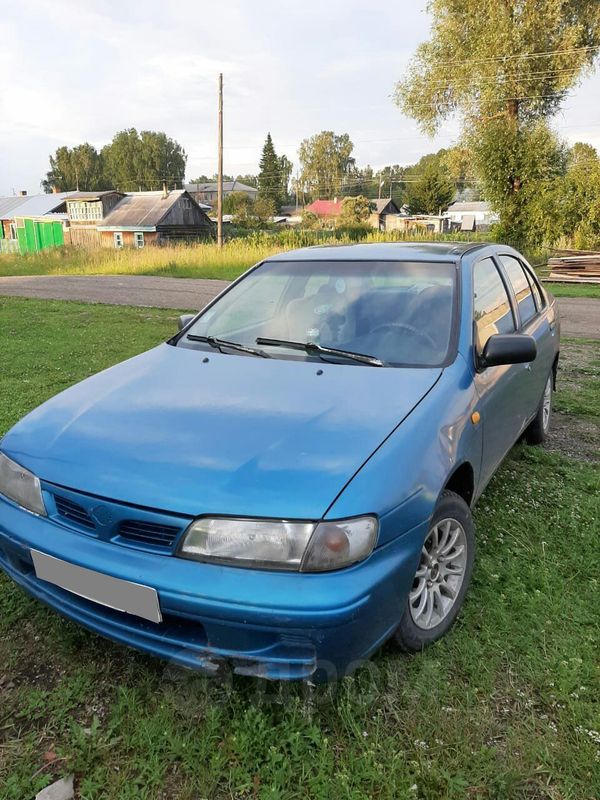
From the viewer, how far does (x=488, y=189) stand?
21641 mm

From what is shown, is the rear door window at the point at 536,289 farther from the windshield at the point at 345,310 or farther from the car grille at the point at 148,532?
the car grille at the point at 148,532

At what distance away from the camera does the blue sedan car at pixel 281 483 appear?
5.93 feet

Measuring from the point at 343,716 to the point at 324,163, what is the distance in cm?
9013

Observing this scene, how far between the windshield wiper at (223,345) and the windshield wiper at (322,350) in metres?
0.09

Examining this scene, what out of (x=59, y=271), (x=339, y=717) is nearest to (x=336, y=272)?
(x=339, y=717)

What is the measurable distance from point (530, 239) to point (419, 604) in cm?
2148

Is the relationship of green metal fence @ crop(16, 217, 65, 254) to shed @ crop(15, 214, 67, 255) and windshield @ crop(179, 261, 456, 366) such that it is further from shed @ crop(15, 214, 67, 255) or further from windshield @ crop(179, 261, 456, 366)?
→ windshield @ crop(179, 261, 456, 366)

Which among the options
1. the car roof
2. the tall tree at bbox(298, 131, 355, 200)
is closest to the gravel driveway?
the car roof

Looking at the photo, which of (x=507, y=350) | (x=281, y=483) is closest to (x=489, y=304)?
(x=507, y=350)

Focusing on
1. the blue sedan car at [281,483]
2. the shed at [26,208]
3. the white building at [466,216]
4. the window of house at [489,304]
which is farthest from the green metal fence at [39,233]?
the blue sedan car at [281,483]

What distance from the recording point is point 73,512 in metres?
2.08

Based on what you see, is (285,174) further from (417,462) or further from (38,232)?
(417,462)

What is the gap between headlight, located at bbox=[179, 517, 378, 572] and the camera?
1798 mm

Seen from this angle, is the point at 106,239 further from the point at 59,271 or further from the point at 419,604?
the point at 419,604
